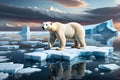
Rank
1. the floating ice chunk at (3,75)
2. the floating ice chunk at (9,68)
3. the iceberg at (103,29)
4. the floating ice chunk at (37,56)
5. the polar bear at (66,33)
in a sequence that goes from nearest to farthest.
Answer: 1. the floating ice chunk at (3,75)
2. the floating ice chunk at (9,68)
3. the floating ice chunk at (37,56)
4. the polar bear at (66,33)
5. the iceberg at (103,29)

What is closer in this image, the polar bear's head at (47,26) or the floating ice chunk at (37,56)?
the floating ice chunk at (37,56)

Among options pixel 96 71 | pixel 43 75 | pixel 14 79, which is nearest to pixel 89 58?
pixel 96 71

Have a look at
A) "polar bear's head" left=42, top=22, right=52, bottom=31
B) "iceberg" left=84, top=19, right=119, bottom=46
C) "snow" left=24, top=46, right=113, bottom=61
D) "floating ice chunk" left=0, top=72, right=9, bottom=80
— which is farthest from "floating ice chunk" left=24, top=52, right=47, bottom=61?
"iceberg" left=84, top=19, right=119, bottom=46

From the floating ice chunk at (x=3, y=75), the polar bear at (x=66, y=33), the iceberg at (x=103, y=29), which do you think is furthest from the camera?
the iceberg at (x=103, y=29)

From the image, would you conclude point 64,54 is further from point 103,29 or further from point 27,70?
point 103,29

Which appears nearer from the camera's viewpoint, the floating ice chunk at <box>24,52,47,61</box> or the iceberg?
the floating ice chunk at <box>24,52,47,61</box>

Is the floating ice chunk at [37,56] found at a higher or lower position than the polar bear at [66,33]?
lower

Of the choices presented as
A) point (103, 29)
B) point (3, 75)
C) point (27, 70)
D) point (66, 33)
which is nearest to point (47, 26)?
point (66, 33)

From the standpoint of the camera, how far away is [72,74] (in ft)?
12.8

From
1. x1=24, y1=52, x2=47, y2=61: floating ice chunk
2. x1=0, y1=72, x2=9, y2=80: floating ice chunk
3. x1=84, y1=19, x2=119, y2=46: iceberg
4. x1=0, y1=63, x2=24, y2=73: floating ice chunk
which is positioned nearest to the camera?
x1=0, y1=72, x2=9, y2=80: floating ice chunk

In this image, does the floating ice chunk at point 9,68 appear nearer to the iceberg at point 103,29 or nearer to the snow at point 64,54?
the snow at point 64,54

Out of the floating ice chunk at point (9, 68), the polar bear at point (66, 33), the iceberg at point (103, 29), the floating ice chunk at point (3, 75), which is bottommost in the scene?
the floating ice chunk at point (3, 75)

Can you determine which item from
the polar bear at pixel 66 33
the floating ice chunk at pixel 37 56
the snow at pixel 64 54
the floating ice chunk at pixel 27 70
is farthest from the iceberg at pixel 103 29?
the floating ice chunk at pixel 27 70

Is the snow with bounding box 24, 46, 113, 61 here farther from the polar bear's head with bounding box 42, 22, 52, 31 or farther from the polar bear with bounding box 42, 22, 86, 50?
the polar bear's head with bounding box 42, 22, 52, 31
